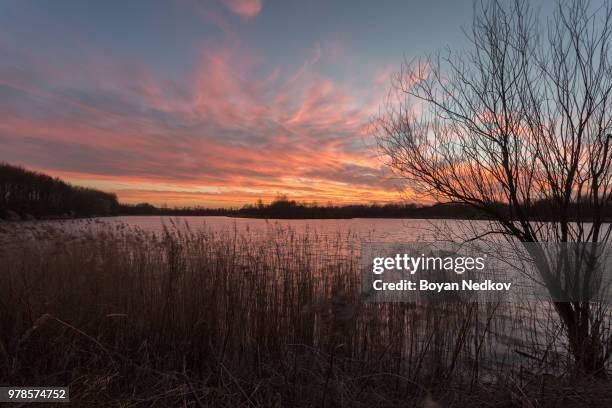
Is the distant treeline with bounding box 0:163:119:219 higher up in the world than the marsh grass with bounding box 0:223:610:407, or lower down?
higher up

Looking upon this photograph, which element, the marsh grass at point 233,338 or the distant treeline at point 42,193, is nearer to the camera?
the marsh grass at point 233,338

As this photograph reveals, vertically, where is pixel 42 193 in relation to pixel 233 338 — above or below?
above

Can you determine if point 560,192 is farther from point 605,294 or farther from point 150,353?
point 150,353

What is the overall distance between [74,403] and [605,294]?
5514 mm

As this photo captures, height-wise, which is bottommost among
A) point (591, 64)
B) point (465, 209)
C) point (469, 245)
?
point (469, 245)

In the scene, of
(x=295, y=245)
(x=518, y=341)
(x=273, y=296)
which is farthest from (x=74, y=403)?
(x=518, y=341)

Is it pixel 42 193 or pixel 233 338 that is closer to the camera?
pixel 233 338

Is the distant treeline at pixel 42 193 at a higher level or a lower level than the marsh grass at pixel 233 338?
higher

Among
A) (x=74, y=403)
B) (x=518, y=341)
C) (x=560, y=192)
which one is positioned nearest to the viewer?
(x=74, y=403)

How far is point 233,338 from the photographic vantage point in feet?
14.2

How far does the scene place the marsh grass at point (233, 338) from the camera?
9.73ft

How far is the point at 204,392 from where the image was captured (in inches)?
115

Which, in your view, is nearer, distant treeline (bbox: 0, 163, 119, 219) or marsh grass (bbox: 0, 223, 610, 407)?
marsh grass (bbox: 0, 223, 610, 407)

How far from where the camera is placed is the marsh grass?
296cm
